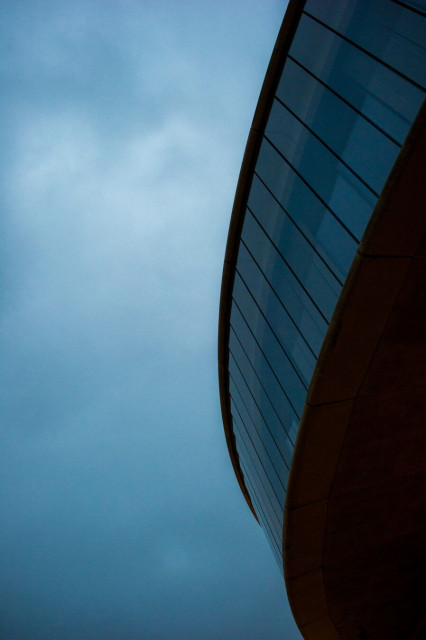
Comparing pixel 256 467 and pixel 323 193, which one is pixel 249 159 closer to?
pixel 323 193

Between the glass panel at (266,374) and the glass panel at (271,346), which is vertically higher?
the glass panel at (271,346)

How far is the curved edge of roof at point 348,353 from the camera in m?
5.75

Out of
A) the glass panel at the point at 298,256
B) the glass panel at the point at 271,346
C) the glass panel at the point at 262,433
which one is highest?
the glass panel at the point at 298,256

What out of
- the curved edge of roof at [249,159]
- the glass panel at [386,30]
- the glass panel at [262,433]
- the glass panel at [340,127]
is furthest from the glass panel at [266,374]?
the glass panel at [386,30]

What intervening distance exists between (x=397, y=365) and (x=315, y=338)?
1.67 meters

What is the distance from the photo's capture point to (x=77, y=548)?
160125mm

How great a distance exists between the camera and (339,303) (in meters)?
6.85

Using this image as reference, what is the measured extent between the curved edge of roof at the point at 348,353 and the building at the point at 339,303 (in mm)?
30

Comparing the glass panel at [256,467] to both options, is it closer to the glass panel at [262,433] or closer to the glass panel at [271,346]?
the glass panel at [262,433]

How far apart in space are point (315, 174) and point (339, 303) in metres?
2.87

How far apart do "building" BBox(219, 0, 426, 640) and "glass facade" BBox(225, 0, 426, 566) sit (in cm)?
3

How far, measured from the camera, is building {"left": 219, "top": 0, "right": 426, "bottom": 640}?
6.43 m

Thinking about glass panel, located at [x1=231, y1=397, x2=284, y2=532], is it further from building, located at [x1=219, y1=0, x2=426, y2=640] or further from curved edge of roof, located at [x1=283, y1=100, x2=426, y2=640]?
curved edge of roof, located at [x1=283, y1=100, x2=426, y2=640]

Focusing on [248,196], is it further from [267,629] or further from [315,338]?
[267,629]
